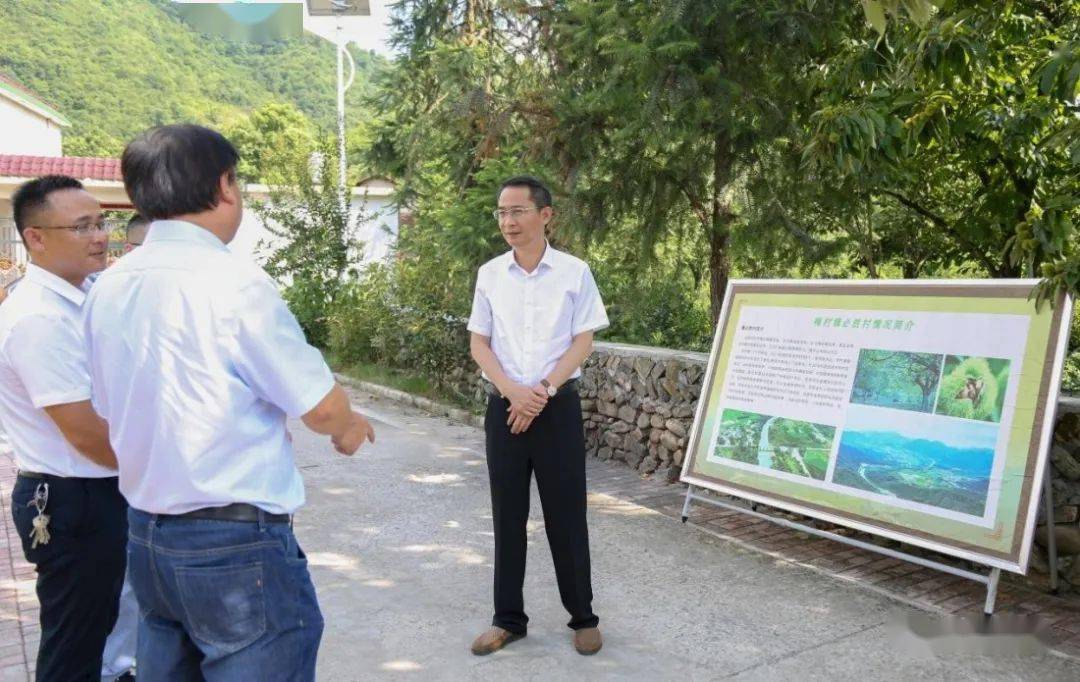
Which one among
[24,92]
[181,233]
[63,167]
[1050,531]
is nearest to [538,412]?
[181,233]

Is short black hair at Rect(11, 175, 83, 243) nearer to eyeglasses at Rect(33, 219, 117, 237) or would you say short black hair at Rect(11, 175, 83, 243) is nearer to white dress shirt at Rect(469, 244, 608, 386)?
eyeglasses at Rect(33, 219, 117, 237)

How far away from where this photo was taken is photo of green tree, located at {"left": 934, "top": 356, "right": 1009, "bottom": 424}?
416 cm

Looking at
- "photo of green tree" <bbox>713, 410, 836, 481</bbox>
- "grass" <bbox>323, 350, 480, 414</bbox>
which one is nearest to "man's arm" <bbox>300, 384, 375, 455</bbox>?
"photo of green tree" <bbox>713, 410, 836, 481</bbox>

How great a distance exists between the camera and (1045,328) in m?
4.08

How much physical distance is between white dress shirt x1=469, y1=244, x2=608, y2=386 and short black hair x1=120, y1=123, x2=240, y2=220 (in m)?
1.92

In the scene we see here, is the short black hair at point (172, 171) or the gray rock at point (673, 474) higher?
the short black hair at point (172, 171)

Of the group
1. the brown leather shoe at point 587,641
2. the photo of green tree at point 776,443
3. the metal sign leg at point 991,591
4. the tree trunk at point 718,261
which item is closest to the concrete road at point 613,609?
the brown leather shoe at point 587,641

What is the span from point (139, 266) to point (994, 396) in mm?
3819

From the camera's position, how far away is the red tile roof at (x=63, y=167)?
1948 centimetres

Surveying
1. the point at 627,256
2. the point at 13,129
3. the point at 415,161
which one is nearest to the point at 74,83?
the point at 13,129

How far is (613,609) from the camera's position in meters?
4.21

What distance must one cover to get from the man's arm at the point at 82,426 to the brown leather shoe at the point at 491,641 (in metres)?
1.81

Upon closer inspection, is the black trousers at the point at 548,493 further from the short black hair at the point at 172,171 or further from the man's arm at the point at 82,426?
the short black hair at the point at 172,171

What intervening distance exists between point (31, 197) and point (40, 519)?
3.34ft
